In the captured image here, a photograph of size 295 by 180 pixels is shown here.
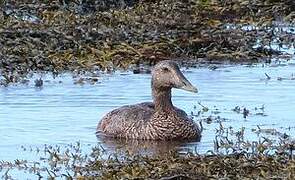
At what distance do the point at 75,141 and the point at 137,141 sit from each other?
2.91ft

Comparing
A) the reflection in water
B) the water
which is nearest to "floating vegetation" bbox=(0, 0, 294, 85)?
the water

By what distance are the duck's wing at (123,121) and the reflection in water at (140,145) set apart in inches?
4.2

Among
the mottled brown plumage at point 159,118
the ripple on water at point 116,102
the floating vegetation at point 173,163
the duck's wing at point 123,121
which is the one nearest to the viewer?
the floating vegetation at point 173,163

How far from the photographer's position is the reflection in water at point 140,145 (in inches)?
577

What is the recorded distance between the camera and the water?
1512cm

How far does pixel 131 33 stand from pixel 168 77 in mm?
6460

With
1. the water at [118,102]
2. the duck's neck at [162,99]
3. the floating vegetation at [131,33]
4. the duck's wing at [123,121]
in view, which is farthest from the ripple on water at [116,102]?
the floating vegetation at [131,33]

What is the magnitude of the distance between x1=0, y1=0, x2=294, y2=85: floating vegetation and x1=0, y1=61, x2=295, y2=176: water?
2.40 feet

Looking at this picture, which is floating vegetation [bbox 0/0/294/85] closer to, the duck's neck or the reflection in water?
the duck's neck

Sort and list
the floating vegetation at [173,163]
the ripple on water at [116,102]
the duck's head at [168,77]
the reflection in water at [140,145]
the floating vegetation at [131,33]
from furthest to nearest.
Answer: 1. the floating vegetation at [131,33]
2. the duck's head at [168,77]
3. the ripple on water at [116,102]
4. the reflection in water at [140,145]
5. the floating vegetation at [173,163]

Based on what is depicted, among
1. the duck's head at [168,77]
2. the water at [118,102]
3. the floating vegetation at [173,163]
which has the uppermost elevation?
the duck's head at [168,77]

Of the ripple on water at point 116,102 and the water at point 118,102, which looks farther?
the ripple on water at point 116,102

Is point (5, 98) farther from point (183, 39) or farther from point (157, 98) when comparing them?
point (183, 39)

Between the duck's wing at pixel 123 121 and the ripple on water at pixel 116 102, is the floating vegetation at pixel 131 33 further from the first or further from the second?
the duck's wing at pixel 123 121
